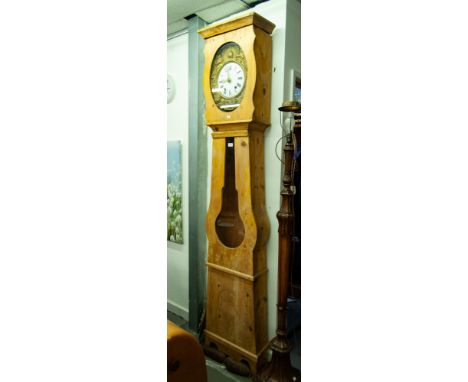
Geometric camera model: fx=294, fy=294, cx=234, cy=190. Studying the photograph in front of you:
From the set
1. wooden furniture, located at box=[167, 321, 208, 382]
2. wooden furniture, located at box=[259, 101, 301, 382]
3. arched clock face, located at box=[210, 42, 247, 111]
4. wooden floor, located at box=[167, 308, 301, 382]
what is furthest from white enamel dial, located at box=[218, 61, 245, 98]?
wooden floor, located at box=[167, 308, 301, 382]

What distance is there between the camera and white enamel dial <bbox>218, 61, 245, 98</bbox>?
1.84 meters

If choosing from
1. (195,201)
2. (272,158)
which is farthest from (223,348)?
(272,158)

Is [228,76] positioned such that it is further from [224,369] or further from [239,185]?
[224,369]

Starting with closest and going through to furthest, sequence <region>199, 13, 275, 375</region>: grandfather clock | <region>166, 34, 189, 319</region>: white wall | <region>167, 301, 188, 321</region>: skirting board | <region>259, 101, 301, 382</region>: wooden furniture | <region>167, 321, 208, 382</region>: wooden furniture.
Answer: 1. <region>167, 321, 208, 382</region>: wooden furniture
2. <region>259, 101, 301, 382</region>: wooden furniture
3. <region>199, 13, 275, 375</region>: grandfather clock
4. <region>166, 34, 189, 319</region>: white wall
5. <region>167, 301, 188, 321</region>: skirting board

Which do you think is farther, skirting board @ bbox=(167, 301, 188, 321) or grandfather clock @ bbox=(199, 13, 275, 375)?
skirting board @ bbox=(167, 301, 188, 321)

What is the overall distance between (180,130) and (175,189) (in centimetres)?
49

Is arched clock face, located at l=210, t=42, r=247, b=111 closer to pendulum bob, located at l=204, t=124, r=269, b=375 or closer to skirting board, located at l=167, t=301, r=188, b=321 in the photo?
pendulum bob, located at l=204, t=124, r=269, b=375

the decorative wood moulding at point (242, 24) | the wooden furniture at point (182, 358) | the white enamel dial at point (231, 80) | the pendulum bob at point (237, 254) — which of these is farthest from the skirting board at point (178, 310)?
the decorative wood moulding at point (242, 24)

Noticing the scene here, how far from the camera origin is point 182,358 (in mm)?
901

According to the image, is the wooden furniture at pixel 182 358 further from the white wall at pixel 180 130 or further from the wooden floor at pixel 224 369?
the white wall at pixel 180 130

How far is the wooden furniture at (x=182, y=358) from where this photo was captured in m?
0.87

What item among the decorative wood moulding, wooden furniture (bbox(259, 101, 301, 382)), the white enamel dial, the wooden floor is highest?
the decorative wood moulding
